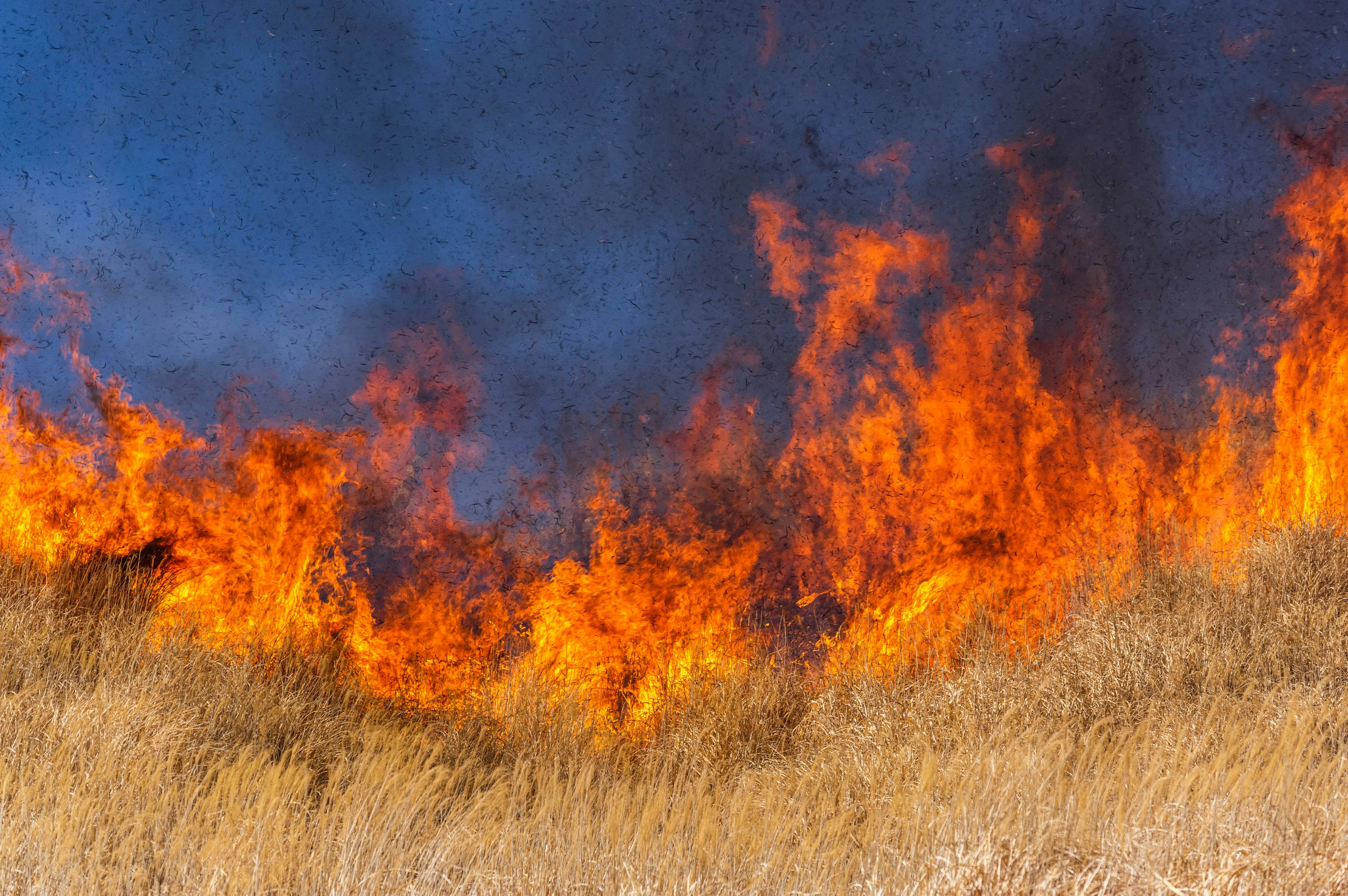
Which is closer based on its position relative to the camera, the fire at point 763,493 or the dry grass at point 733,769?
the dry grass at point 733,769

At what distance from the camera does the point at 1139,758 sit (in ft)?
14.8

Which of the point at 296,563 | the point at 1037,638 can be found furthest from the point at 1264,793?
the point at 296,563

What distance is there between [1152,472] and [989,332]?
2037mm

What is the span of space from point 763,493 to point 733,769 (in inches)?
104

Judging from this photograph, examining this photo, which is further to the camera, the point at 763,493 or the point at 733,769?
the point at 763,493

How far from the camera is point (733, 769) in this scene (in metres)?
6.62

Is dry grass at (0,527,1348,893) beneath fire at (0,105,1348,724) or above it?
beneath

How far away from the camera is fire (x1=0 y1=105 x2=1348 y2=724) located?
7168 millimetres

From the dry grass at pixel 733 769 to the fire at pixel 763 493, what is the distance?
0.54m

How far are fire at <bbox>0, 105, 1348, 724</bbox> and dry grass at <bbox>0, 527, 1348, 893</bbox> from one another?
1.78 feet

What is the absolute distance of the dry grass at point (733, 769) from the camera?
3.23 metres

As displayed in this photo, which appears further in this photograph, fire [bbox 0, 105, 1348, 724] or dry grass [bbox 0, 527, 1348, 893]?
fire [bbox 0, 105, 1348, 724]

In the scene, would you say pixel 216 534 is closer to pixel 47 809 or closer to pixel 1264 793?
pixel 47 809

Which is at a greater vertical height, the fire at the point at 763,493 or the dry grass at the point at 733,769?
the fire at the point at 763,493
